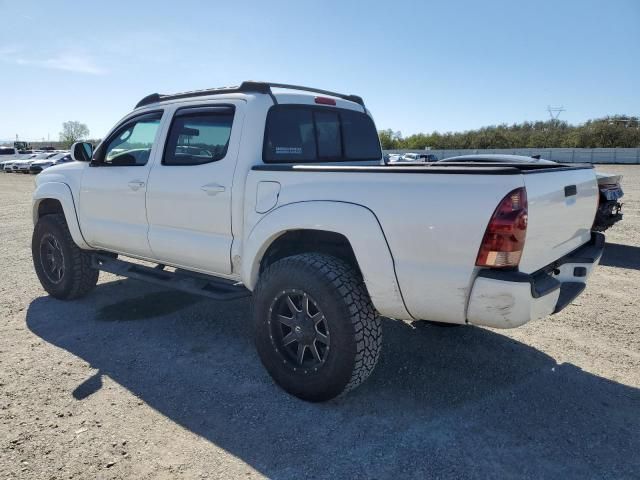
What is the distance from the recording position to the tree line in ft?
178

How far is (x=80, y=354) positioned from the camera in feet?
12.5

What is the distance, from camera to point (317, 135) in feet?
13.2

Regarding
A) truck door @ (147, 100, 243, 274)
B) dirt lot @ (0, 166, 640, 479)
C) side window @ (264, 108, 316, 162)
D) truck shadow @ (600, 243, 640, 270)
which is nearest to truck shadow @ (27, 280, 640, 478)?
dirt lot @ (0, 166, 640, 479)

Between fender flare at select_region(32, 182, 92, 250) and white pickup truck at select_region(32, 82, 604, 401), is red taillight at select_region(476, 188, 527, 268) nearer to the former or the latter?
white pickup truck at select_region(32, 82, 604, 401)

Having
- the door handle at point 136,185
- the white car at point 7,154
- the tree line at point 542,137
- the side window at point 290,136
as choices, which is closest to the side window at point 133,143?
the door handle at point 136,185

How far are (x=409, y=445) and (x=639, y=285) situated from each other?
4.39 meters

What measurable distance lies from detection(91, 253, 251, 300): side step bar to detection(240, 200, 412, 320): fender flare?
874 mm

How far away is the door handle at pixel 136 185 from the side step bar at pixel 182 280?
0.76 metres

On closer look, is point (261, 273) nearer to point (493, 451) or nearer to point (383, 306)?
point (383, 306)

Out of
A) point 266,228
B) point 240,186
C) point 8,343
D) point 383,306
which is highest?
point 240,186

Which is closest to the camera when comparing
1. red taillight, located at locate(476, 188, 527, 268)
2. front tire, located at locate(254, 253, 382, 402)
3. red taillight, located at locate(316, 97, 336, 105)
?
red taillight, located at locate(476, 188, 527, 268)

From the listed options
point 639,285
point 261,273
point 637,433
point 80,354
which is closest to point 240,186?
point 261,273

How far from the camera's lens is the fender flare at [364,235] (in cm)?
269

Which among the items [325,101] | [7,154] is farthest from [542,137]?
[325,101]
